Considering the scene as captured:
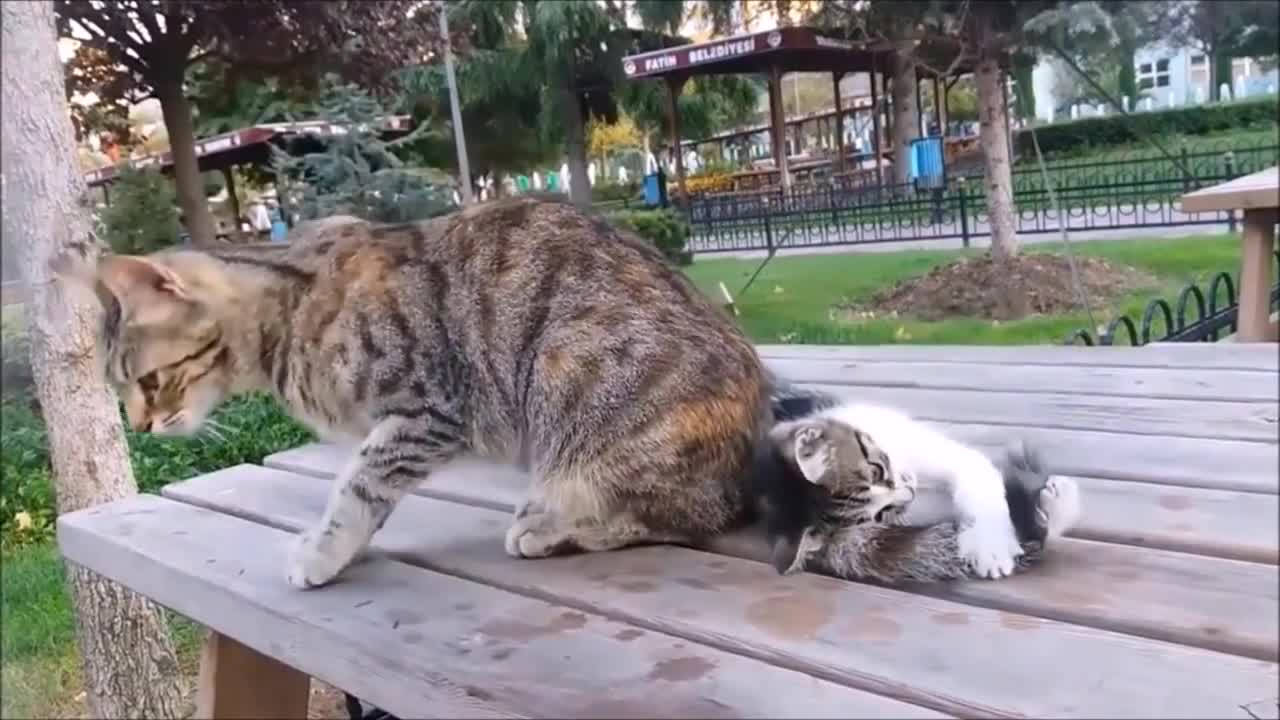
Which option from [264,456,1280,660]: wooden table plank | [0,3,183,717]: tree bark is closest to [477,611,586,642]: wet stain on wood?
[264,456,1280,660]: wooden table plank

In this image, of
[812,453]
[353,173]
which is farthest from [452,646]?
[353,173]

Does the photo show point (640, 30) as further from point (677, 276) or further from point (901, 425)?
point (901, 425)

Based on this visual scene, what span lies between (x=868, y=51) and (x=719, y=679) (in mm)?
365

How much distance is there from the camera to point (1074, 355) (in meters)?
0.72

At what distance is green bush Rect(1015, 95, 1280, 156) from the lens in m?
0.49

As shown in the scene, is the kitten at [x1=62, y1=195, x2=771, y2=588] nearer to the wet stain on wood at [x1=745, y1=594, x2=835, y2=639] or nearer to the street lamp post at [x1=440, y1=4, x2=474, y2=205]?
the wet stain on wood at [x1=745, y1=594, x2=835, y2=639]

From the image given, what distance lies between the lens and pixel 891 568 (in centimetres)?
66

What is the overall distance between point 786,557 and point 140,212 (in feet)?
5.90

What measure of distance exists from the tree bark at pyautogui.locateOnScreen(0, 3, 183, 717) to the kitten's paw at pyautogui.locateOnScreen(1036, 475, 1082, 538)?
948 mm

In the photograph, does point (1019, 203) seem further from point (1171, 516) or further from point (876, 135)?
point (1171, 516)

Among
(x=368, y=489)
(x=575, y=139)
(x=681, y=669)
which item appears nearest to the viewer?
(x=681, y=669)

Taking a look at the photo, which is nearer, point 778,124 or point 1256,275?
point 1256,275

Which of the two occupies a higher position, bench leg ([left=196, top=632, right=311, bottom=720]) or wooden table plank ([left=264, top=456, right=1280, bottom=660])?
wooden table plank ([left=264, top=456, right=1280, bottom=660])

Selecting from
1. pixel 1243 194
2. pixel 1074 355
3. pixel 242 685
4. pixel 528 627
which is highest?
pixel 1243 194
